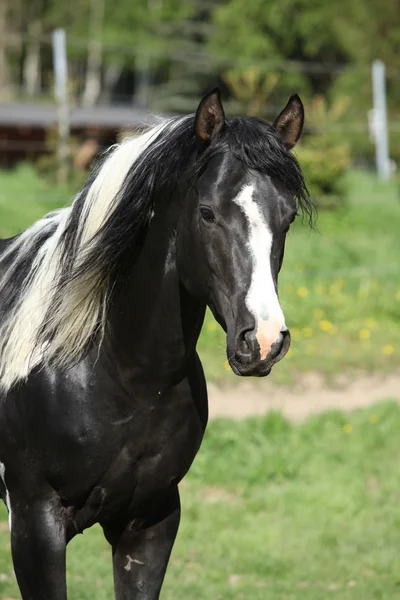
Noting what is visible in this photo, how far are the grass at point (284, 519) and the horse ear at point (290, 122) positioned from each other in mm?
2309

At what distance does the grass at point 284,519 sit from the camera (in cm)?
453

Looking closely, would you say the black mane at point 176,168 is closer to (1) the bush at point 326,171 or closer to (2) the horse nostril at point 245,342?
(2) the horse nostril at point 245,342

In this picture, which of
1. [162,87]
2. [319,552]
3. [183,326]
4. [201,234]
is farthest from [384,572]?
[162,87]

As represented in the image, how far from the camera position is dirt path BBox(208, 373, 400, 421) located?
7.04m

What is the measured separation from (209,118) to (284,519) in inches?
128

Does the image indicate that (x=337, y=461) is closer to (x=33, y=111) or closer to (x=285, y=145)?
(x=285, y=145)

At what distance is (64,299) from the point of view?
290 centimetres

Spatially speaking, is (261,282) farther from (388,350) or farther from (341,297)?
(341,297)

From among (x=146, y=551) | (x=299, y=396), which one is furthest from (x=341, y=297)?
(x=146, y=551)

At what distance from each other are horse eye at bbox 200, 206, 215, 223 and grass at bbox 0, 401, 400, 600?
2.23 meters

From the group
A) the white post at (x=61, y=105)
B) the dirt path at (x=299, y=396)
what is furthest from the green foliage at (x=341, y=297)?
the white post at (x=61, y=105)

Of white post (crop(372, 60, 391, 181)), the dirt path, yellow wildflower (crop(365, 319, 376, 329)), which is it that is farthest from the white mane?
white post (crop(372, 60, 391, 181))

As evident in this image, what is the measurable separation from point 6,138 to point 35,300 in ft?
63.1

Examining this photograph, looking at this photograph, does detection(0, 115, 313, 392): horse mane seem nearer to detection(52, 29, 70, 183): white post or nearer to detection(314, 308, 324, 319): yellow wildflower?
detection(314, 308, 324, 319): yellow wildflower
